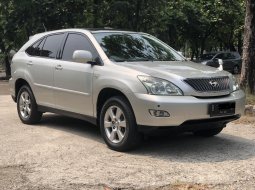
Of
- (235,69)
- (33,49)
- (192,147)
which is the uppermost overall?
(33,49)

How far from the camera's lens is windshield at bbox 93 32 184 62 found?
7.36 metres

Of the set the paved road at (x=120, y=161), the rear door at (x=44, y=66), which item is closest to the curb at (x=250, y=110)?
the paved road at (x=120, y=161)

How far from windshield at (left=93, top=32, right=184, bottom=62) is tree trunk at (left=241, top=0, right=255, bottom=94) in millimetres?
3782

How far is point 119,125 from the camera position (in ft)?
22.1

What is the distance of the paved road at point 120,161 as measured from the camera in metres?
5.34

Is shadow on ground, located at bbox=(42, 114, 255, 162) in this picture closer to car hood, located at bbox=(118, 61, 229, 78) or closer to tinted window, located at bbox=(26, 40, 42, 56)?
car hood, located at bbox=(118, 61, 229, 78)

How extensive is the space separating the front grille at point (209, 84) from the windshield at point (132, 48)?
45.7 inches

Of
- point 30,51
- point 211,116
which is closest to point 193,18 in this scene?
point 30,51

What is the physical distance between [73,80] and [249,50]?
5.40 metres

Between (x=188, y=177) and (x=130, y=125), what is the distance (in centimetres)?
127

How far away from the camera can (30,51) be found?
911 centimetres

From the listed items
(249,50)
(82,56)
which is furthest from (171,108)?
(249,50)

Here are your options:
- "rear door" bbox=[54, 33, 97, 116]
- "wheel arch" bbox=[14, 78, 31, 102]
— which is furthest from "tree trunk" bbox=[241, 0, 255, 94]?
"wheel arch" bbox=[14, 78, 31, 102]

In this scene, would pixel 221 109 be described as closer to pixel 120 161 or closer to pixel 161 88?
pixel 161 88
